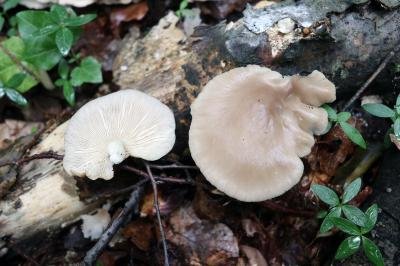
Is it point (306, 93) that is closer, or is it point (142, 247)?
point (306, 93)

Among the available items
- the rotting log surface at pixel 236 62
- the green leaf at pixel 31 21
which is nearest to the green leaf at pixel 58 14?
the green leaf at pixel 31 21

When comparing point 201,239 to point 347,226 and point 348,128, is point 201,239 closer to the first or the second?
point 347,226

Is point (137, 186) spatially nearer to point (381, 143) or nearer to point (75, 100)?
point (75, 100)

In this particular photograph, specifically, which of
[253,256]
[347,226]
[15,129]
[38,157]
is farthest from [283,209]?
[15,129]

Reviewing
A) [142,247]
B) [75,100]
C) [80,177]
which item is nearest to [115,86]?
[75,100]

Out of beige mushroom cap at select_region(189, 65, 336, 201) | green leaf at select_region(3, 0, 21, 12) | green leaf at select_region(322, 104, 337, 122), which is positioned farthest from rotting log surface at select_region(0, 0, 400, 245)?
green leaf at select_region(3, 0, 21, 12)

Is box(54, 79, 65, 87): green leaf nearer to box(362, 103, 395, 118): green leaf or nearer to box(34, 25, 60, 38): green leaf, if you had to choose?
box(34, 25, 60, 38): green leaf

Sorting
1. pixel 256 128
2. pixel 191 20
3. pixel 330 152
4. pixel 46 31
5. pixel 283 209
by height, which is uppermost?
→ pixel 46 31
